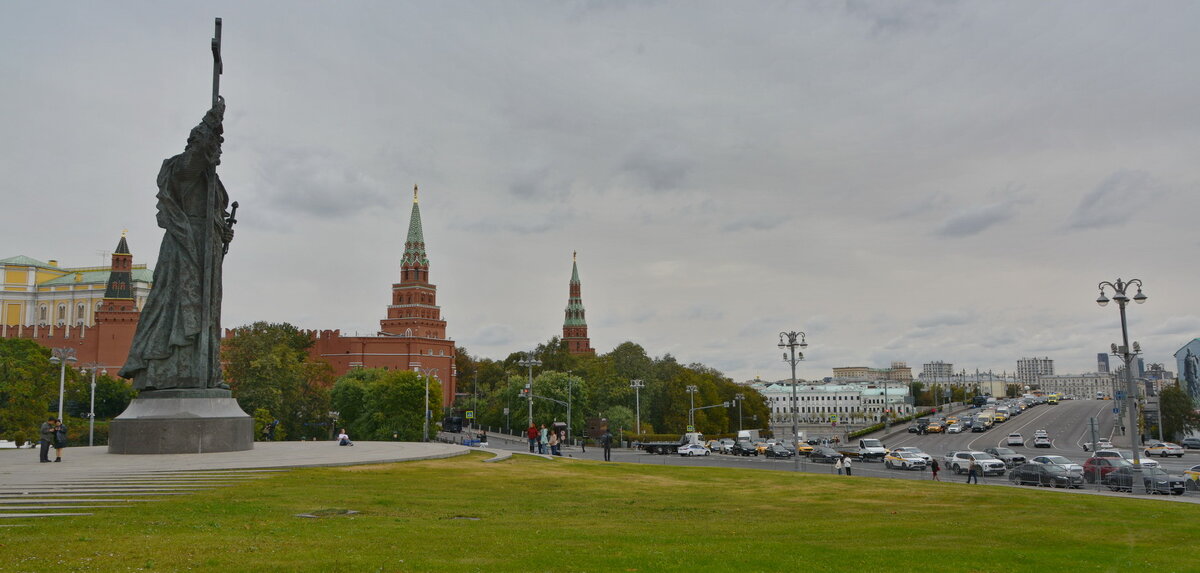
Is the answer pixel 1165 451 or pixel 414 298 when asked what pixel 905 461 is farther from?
pixel 414 298

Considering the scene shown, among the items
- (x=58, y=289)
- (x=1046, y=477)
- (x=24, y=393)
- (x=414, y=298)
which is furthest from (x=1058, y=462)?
(x=58, y=289)

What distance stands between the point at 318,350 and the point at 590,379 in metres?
40.8

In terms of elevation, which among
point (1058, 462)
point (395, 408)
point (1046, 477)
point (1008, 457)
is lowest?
point (1008, 457)

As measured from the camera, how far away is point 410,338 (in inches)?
4828

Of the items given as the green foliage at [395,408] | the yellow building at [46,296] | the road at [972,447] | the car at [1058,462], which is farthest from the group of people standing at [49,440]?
the yellow building at [46,296]

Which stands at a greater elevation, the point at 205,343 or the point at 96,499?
the point at 205,343

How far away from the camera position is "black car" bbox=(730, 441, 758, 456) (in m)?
58.3

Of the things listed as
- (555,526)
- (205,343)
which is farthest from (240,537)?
(205,343)

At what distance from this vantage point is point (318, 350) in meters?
120

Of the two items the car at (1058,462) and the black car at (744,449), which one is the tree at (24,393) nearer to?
the black car at (744,449)

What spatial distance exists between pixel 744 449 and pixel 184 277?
132 feet

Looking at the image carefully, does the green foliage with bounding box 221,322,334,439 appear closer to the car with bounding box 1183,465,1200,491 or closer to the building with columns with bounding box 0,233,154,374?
the building with columns with bounding box 0,233,154,374

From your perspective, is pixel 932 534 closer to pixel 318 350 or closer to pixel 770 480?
pixel 770 480

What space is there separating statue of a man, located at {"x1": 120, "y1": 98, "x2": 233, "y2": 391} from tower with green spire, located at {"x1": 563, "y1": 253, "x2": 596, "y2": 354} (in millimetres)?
136978
